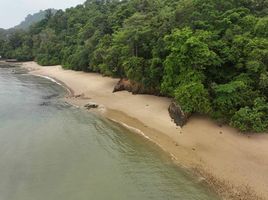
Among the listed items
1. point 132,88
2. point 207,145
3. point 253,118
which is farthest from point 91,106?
point 253,118

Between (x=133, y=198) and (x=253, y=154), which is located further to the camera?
(x=253, y=154)

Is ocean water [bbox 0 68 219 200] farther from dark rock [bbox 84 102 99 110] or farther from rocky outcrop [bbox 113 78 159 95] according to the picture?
rocky outcrop [bbox 113 78 159 95]

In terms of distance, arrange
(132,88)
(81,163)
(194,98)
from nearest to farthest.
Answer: (81,163) → (194,98) → (132,88)

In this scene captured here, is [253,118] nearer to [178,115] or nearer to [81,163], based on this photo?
[178,115]

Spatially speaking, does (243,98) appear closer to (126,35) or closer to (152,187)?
(152,187)

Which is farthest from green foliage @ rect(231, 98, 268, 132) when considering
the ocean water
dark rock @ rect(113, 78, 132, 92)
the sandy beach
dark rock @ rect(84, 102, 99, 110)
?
dark rock @ rect(113, 78, 132, 92)

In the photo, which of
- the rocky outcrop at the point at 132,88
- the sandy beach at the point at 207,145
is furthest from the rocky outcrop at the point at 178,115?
the rocky outcrop at the point at 132,88

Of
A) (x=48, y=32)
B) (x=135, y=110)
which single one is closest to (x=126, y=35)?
(x=135, y=110)
